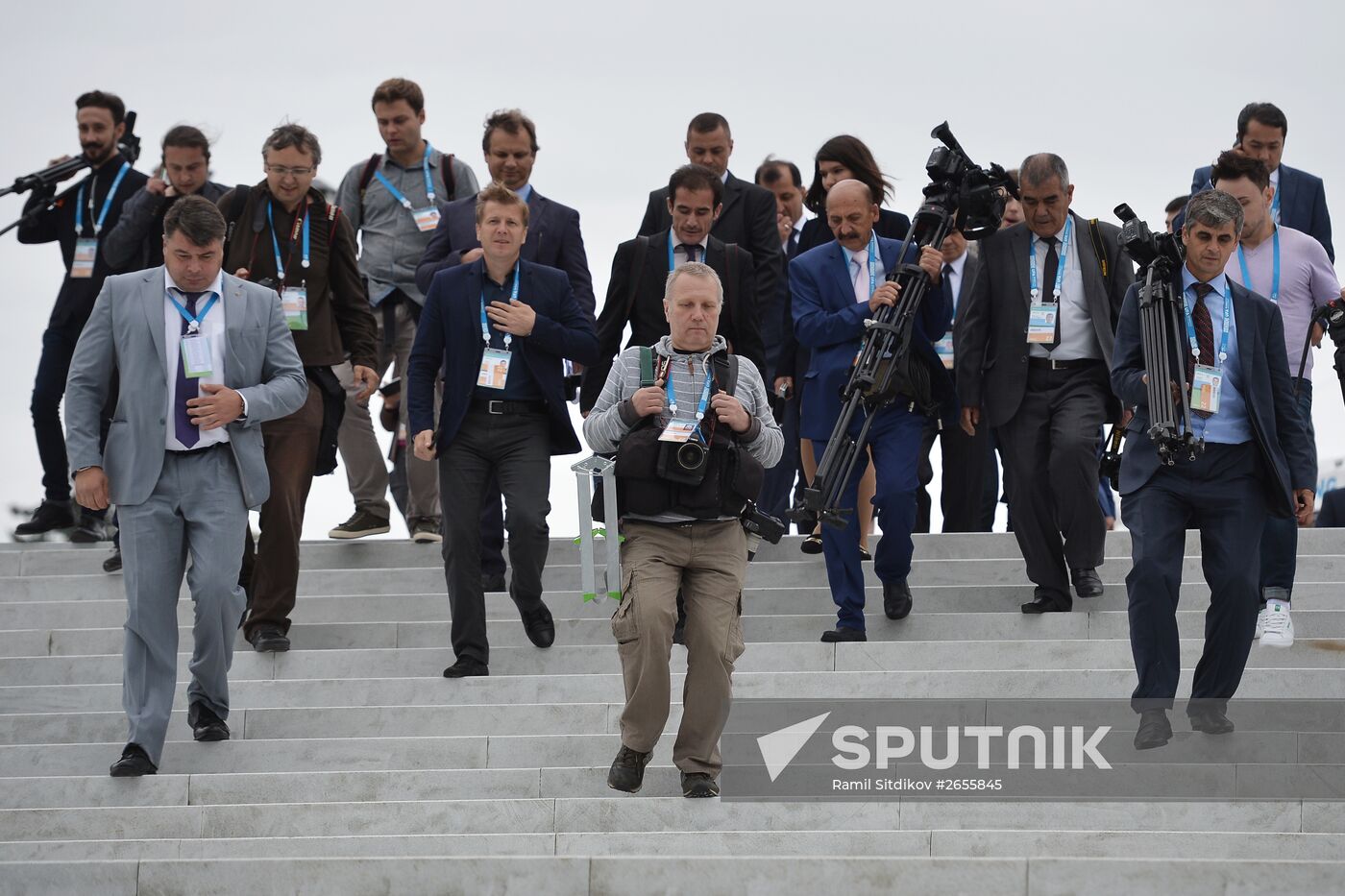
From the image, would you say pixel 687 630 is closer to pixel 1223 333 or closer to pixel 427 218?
pixel 1223 333

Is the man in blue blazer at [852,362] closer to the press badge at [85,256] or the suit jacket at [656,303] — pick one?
A: the suit jacket at [656,303]

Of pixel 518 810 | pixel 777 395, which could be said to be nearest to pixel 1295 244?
pixel 777 395

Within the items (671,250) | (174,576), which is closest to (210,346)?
(174,576)

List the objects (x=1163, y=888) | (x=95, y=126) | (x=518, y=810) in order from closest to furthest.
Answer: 1. (x=1163, y=888)
2. (x=518, y=810)
3. (x=95, y=126)

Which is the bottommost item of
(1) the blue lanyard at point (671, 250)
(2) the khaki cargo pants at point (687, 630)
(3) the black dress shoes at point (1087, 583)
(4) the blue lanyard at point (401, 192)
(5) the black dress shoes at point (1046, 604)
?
(5) the black dress shoes at point (1046, 604)

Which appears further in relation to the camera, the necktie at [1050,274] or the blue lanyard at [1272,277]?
the necktie at [1050,274]

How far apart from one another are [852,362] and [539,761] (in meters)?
2.42

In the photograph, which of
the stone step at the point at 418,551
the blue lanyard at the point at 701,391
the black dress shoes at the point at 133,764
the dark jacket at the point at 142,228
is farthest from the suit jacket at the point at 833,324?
the black dress shoes at the point at 133,764

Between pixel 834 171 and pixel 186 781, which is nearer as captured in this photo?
pixel 186 781

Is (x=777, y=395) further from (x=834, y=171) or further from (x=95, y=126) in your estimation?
(x=95, y=126)

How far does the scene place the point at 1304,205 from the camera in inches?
366

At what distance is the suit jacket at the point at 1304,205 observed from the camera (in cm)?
929

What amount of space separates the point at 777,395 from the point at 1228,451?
128 inches

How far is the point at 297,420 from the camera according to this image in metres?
8.27
